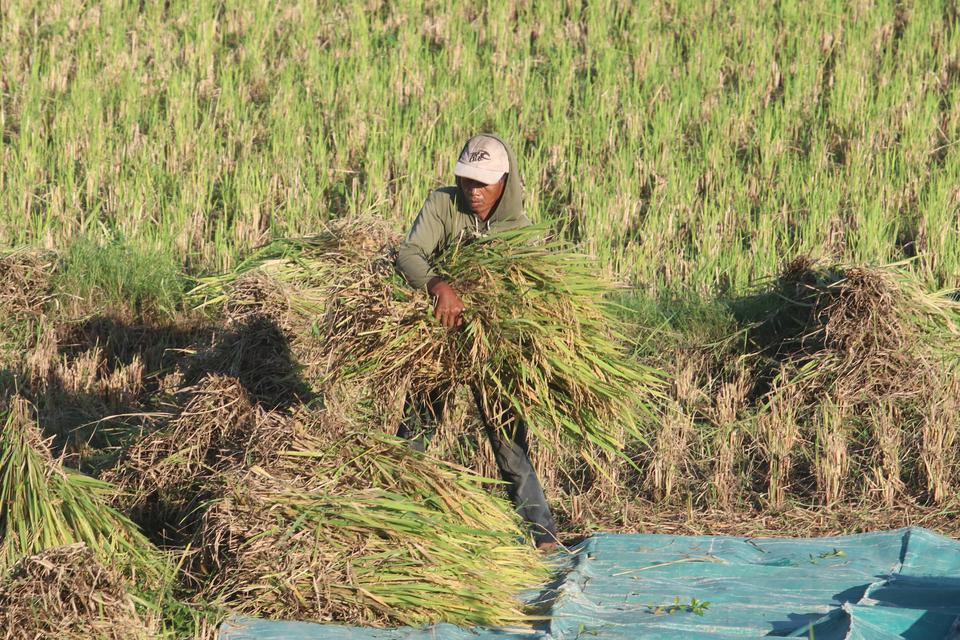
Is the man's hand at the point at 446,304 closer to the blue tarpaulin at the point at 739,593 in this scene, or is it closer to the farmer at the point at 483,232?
the farmer at the point at 483,232

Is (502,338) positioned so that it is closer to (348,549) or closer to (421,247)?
(421,247)

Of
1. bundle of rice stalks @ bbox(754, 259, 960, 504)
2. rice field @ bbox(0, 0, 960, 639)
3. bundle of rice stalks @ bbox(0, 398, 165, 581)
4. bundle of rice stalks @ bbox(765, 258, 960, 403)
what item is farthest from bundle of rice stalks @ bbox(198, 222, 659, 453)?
bundle of rice stalks @ bbox(765, 258, 960, 403)

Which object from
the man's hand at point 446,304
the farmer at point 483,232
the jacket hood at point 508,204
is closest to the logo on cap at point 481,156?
the farmer at point 483,232

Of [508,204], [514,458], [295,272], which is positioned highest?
[508,204]

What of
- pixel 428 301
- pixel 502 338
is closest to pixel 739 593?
pixel 502 338

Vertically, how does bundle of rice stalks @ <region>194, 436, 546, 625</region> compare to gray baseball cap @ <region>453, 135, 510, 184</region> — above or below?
below

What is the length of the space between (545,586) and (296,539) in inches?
34.7

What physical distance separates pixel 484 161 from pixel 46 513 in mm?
1763

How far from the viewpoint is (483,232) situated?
13.0 ft

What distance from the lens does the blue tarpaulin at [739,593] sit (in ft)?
10.4

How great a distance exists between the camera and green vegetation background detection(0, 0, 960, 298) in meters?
6.23

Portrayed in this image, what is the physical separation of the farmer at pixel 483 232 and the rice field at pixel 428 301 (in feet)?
0.32

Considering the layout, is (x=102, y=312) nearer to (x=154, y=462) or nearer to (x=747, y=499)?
(x=154, y=462)

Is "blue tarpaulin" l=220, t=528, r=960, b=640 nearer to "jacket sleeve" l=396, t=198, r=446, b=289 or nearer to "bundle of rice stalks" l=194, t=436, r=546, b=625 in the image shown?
A: "bundle of rice stalks" l=194, t=436, r=546, b=625
